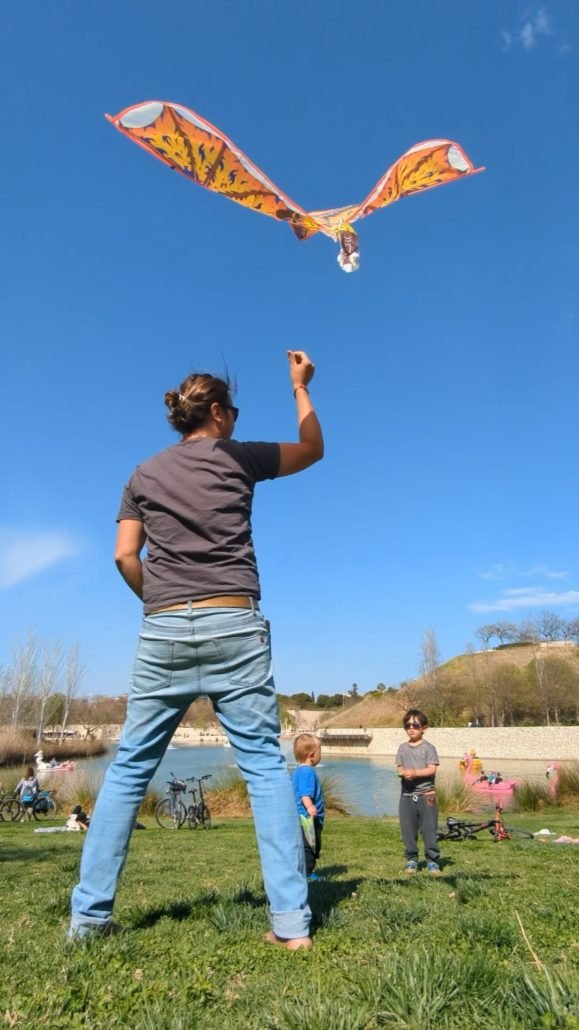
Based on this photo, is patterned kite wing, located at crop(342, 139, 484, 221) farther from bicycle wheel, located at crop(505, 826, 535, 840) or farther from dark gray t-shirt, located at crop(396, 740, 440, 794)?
bicycle wheel, located at crop(505, 826, 535, 840)

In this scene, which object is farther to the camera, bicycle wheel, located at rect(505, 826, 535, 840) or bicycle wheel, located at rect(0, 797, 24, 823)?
bicycle wheel, located at rect(0, 797, 24, 823)

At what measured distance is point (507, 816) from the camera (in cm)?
1481

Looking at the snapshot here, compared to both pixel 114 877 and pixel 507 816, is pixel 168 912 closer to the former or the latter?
pixel 114 877

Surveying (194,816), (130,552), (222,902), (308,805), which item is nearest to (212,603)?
(130,552)

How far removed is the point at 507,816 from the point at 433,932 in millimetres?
14380

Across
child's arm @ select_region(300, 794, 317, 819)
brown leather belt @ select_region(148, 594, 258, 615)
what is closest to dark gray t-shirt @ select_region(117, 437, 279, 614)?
brown leather belt @ select_region(148, 594, 258, 615)

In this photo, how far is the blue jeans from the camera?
7.45 feet

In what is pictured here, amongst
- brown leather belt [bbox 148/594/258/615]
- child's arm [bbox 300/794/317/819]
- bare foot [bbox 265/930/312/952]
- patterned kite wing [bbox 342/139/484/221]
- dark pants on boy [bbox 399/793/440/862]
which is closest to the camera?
bare foot [bbox 265/930/312/952]

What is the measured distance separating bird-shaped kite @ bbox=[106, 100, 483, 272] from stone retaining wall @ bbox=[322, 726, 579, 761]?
1816 inches

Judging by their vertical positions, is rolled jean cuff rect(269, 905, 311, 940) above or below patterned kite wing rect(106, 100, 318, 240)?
below

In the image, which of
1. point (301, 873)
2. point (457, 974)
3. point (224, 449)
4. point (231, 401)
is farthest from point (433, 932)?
point (231, 401)

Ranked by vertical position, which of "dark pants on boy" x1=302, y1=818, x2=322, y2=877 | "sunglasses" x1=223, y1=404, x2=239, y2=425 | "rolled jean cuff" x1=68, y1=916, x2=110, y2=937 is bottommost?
"dark pants on boy" x1=302, y1=818, x2=322, y2=877

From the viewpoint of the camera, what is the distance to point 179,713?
2.45 m

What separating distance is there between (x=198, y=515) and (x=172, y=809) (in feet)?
46.0
